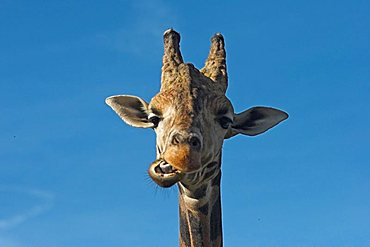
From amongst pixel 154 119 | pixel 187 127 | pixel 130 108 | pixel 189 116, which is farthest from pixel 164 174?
pixel 130 108

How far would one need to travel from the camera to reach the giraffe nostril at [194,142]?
7.91 m

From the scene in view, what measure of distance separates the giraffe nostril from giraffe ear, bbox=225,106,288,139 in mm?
2059

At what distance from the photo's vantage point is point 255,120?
10320mm

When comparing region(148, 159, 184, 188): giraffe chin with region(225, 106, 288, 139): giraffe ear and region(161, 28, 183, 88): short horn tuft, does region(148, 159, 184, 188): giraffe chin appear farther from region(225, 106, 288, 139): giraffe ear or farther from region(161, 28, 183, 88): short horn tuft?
region(225, 106, 288, 139): giraffe ear

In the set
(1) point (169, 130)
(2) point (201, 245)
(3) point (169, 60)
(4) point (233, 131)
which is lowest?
(2) point (201, 245)

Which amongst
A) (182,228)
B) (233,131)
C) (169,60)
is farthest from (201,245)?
(169,60)

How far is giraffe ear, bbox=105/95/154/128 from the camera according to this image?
33.0ft

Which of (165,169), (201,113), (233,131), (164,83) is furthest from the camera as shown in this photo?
(233,131)

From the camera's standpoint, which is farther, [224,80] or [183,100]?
[224,80]

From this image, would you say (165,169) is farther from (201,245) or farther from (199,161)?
(201,245)

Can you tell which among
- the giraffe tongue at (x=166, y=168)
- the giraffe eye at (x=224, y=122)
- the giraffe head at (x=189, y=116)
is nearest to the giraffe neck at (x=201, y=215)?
the giraffe head at (x=189, y=116)

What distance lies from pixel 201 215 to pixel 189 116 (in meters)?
1.70

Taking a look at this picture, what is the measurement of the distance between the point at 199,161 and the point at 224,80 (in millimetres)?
2051

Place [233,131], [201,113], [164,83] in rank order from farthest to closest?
[233,131] → [164,83] → [201,113]
